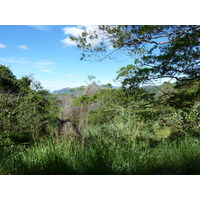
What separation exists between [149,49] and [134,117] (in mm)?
1620

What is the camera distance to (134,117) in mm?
4453

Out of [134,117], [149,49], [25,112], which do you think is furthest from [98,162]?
[149,49]

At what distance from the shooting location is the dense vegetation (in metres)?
2.41

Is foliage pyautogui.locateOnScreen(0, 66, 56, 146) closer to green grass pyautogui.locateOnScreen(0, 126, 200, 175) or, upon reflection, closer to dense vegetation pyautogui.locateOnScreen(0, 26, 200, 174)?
dense vegetation pyautogui.locateOnScreen(0, 26, 200, 174)

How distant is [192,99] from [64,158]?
120 inches

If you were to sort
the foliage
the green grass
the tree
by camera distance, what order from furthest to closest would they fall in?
the tree, the foliage, the green grass

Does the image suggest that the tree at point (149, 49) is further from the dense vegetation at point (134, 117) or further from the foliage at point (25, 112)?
the foliage at point (25, 112)

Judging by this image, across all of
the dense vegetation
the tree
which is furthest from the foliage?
the tree

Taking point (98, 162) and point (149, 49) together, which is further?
point (149, 49)

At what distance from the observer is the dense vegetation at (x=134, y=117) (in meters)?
2.41

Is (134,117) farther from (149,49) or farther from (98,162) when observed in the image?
(98,162)

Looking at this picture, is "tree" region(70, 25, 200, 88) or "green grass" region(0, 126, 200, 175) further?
"tree" region(70, 25, 200, 88)

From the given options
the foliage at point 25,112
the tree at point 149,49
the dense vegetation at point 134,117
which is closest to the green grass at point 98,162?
the dense vegetation at point 134,117
